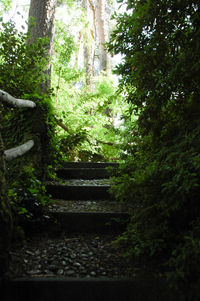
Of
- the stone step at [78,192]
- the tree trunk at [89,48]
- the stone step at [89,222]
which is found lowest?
the stone step at [89,222]

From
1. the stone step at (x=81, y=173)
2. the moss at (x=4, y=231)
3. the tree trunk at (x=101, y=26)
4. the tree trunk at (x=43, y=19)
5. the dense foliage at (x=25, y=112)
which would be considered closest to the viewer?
the moss at (x=4, y=231)

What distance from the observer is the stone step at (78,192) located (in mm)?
2697

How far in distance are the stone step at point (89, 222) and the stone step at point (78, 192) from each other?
631 mm

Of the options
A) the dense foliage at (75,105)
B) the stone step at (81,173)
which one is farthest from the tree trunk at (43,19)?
the stone step at (81,173)

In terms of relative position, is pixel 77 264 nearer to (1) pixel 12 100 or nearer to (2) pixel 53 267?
(2) pixel 53 267

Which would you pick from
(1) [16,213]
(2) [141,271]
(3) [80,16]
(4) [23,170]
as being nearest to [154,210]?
(2) [141,271]

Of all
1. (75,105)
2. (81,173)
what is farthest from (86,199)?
(75,105)

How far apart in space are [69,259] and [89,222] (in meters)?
0.52

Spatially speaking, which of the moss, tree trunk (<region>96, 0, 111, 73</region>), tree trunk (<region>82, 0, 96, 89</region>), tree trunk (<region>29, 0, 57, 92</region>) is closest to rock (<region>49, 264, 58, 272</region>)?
the moss

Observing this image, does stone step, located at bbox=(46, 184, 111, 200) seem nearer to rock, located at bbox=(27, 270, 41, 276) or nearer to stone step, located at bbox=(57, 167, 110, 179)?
stone step, located at bbox=(57, 167, 110, 179)

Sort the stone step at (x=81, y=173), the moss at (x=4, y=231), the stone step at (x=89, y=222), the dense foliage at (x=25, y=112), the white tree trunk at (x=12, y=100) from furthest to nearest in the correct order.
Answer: the stone step at (x=81, y=173) < the dense foliage at (x=25, y=112) < the stone step at (x=89, y=222) < the white tree trunk at (x=12, y=100) < the moss at (x=4, y=231)

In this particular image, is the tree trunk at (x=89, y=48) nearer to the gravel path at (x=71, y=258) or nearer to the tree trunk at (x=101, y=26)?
the tree trunk at (x=101, y=26)

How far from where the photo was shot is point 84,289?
1298 mm

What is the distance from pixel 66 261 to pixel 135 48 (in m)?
1.90
